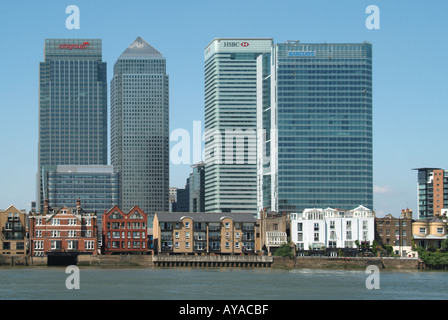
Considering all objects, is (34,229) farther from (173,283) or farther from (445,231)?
(445,231)

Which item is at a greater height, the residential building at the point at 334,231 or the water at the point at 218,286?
the residential building at the point at 334,231

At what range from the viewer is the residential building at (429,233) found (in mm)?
196100

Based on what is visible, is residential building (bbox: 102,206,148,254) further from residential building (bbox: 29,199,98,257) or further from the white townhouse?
the white townhouse

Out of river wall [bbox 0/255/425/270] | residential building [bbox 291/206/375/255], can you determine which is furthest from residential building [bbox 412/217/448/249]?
river wall [bbox 0/255/425/270]

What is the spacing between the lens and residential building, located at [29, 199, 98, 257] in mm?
193125

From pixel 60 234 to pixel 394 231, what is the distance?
72368 millimetres

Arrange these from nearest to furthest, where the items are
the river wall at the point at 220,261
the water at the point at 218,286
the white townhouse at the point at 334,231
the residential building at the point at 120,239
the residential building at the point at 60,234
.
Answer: the water at the point at 218,286 → the river wall at the point at 220,261 → the residential building at the point at 60,234 → the white townhouse at the point at 334,231 → the residential building at the point at 120,239

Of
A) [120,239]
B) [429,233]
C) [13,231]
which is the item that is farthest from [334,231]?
[13,231]

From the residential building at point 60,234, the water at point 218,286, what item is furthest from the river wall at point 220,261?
the water at point 218,286

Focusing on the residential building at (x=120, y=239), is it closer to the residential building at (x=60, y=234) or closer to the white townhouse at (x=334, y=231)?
the residential building at (x=60, y=234)

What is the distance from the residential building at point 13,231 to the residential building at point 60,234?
7.46 ft

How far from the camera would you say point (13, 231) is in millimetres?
195125

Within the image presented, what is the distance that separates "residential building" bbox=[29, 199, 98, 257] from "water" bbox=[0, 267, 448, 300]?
33.4m
